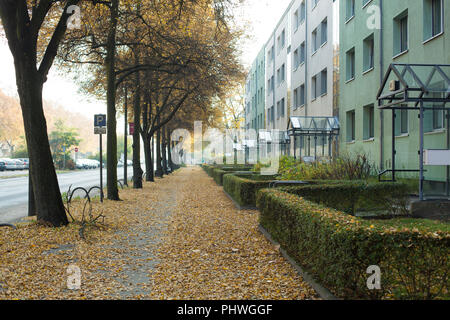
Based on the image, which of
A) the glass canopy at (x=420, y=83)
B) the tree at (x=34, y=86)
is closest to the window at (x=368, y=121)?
the glass canopy at (x=420, y=83)

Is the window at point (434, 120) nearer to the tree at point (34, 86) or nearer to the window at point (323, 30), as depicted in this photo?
the tree at point (34, 86)

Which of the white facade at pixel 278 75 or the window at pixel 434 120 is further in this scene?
the white facade at pixel 278 75

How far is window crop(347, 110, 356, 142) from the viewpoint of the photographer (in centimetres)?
2100

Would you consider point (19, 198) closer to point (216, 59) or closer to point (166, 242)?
point (216, 59)

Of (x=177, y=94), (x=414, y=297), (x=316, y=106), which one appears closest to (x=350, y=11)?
(x=316, y=106)

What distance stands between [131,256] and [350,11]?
18839mm

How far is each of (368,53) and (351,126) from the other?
3.73 meters

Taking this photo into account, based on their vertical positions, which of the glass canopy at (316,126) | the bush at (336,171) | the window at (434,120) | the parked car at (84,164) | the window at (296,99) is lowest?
the parked car at (84,164)

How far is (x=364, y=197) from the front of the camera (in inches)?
358

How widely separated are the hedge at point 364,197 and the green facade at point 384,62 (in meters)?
4.03

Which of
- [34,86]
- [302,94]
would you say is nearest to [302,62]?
[302,94]

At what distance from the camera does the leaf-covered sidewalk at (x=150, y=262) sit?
4.68 m

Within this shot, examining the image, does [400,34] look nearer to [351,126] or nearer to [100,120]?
[351,126]

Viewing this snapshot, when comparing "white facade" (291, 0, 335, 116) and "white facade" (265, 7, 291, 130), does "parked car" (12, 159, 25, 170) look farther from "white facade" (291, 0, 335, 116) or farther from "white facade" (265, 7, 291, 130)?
"white facade" (291, 0, 335, 116)
